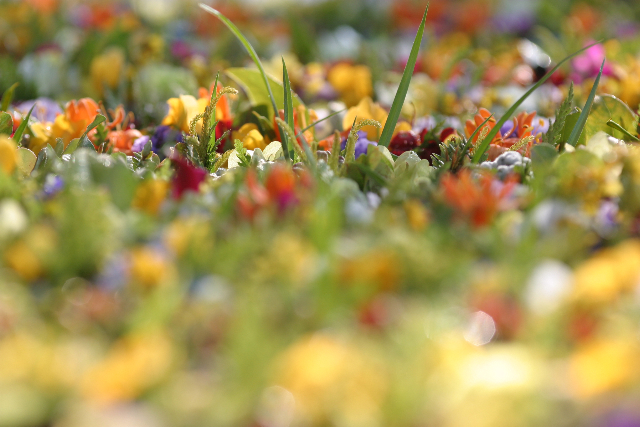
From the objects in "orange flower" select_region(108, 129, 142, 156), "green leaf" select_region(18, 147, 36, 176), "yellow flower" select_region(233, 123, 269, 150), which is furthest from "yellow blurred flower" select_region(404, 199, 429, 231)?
"orange flower" select_region(108, 129, 142, 156)

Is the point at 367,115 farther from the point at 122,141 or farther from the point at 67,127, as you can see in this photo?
the point at 67,127

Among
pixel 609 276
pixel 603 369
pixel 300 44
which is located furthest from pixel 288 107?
pixel 300 44

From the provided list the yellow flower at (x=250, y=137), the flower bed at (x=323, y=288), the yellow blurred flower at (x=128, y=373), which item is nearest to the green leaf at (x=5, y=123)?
the flower bed at (x=323, y=288)

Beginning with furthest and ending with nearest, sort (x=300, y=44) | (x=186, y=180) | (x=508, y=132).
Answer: (x=300, y=44) < (x=508, y=132) < (x=186, y=180)

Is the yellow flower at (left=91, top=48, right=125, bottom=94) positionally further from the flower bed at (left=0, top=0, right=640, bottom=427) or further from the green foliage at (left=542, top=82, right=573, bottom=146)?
the green foliage at (left=542, top=82, right=573, bottom=146)

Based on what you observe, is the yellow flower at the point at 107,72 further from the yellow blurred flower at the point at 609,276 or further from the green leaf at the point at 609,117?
the yellow blurred flower at the point at 609,276

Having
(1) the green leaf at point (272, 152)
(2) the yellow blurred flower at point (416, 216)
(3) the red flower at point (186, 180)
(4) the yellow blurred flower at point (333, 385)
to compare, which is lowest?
(1) the green leaf at point (272, 152)

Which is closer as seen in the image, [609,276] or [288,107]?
[609,276]
